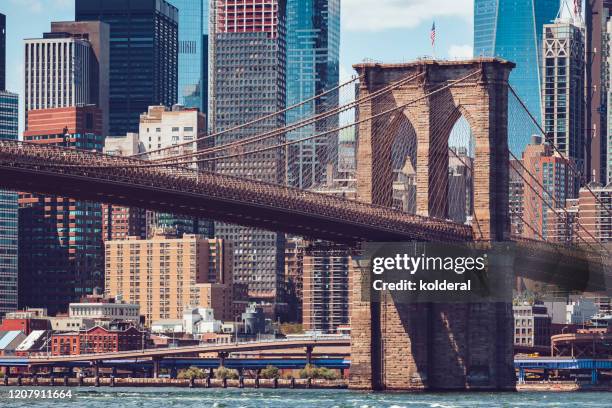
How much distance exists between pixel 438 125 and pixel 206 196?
19.5 m

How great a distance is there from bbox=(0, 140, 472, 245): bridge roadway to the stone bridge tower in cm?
344

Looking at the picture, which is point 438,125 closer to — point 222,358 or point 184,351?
point 184,351

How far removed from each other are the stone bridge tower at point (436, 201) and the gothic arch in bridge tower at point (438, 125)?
5 centimetres

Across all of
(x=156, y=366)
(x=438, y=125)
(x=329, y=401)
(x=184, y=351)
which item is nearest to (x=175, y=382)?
(x=184, y=351)

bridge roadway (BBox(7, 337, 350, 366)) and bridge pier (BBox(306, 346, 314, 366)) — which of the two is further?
bridge pier (BBox(306, 346, 314, 366))

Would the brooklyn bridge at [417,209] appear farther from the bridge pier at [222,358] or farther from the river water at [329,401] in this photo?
the bridge pier at [222,358]

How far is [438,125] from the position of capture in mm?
119188

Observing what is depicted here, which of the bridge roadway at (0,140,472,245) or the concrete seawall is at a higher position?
the bridge roadway at (0,140,472,245)

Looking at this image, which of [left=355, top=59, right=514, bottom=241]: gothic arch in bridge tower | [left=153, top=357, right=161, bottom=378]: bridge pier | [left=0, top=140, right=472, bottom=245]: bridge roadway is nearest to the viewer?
[left=0, top=140, right=472, bottom=245]: bridge roadway

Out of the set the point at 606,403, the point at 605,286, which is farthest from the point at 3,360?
the point at 606,403

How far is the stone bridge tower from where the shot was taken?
115312 millimetres

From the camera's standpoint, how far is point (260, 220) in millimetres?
110062

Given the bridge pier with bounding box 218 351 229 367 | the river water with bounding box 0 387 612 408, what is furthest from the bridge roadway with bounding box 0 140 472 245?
the bridge pier with bounding box 218 351 229 367

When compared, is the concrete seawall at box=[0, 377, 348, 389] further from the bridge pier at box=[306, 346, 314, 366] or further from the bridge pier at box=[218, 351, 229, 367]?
the bridge pier at box=[306, 346, 314, 366]
